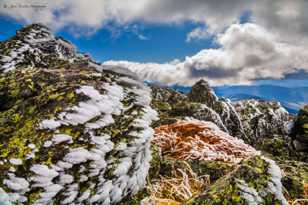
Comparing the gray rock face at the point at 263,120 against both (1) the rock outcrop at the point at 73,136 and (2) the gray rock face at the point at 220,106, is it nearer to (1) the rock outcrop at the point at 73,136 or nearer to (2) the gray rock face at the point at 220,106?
(2) the gray rock face at the point at 220,106

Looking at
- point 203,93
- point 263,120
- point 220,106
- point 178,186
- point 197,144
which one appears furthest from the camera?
point 263,120

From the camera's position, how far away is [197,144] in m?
10.2

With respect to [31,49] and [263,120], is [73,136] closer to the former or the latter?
[31,49]

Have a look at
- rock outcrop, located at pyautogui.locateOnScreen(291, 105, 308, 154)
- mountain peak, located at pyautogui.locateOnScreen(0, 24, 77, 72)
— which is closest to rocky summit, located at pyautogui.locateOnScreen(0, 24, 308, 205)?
mountain peak, located at pyautogui.locateOnScreen(0, 24, 77, 72)

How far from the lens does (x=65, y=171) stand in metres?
5.34

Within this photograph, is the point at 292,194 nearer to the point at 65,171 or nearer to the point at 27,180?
the point at 65,171

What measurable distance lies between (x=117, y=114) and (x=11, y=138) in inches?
81.9

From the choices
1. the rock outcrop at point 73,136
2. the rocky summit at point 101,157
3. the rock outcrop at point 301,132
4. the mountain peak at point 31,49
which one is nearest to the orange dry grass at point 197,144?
the rocky summit at point 101,157

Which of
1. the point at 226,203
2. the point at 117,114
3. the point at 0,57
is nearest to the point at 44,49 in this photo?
the point at 0,57

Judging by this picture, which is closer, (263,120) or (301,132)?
(301,132)

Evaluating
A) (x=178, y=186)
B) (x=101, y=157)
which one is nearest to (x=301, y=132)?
(x=178, y=186)

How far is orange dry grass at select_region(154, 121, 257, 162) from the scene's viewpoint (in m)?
9.47

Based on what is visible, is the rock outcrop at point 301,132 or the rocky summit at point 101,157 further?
the rock outcrop at point 301,132

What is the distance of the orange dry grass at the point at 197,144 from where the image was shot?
31.1ft
